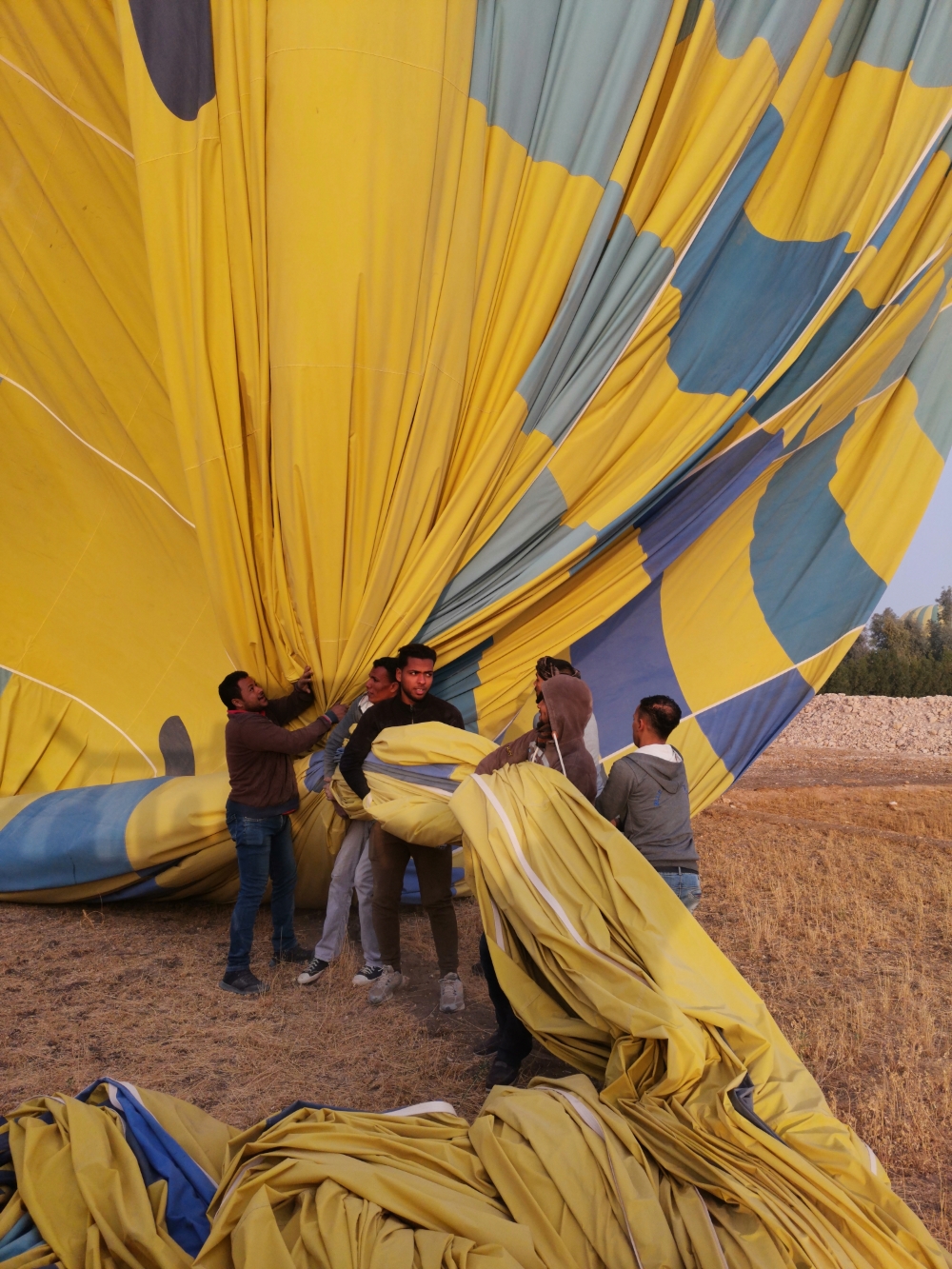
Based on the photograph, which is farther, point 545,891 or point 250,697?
point 250,697

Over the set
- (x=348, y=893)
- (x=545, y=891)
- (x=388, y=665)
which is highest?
(x=388, y=665)

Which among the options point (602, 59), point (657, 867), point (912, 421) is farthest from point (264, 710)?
point (912, 421)

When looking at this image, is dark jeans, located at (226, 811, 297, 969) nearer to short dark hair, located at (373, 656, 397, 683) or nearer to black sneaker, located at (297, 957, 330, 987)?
black sneaker, located at (297, 957, 330, 987)

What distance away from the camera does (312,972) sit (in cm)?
429

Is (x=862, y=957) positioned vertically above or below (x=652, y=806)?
below

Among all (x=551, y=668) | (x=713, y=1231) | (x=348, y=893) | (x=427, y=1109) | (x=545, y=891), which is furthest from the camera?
(x=348, y=893)

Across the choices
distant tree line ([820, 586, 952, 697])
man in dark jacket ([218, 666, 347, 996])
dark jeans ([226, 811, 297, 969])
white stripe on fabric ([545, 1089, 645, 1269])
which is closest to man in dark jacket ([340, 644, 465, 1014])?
man in dark jacket ([218, 666, 347, 996])

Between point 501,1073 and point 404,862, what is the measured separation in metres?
0.99

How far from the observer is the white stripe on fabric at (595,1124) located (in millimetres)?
2219

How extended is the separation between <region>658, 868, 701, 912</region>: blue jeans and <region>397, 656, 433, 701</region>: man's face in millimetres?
1251

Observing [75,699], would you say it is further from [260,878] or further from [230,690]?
[260,878]

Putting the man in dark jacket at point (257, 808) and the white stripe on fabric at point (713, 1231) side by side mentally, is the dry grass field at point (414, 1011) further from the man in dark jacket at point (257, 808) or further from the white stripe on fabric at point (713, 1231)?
the white stripe on fabric at point (713, 1231)

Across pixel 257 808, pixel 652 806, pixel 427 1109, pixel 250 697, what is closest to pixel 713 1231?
pixel 427 1109

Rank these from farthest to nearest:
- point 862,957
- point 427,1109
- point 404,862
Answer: point 862,957
point 404,862
point 427,1109
